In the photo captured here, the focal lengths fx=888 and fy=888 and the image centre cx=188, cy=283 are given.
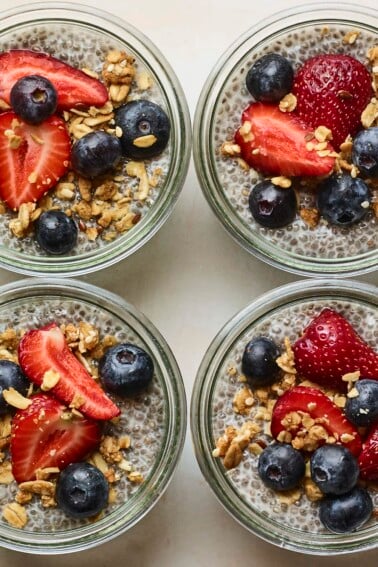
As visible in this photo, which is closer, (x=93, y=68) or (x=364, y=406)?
(x=364, y=406)

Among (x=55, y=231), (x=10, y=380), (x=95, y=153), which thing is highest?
(x=95, y=153)

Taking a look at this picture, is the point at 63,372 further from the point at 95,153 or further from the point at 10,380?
the point at 95,153

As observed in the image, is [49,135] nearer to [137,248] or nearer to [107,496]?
[137,248]

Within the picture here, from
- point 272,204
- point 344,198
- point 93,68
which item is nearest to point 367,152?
point 344,198

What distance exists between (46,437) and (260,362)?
19.8 inches

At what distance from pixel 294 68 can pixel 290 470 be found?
92 centimetres

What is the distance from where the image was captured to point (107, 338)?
6.72 feet

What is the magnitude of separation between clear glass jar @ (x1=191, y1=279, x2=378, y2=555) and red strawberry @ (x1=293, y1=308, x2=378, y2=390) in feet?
0.19

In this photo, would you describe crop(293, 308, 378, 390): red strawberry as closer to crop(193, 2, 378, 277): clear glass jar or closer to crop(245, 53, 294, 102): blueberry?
crop(193, 2, 378, 277): clear glass jar

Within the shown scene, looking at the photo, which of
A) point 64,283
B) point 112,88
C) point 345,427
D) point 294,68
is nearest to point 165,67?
point 112,88

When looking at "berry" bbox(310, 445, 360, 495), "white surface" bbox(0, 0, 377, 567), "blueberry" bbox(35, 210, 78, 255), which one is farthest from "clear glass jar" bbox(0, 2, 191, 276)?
"berry" bbox(310, 445, 360, 495)

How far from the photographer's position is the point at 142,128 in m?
2.00

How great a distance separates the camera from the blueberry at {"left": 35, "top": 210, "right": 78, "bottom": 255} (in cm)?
199

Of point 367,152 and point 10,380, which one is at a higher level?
point 367,152
